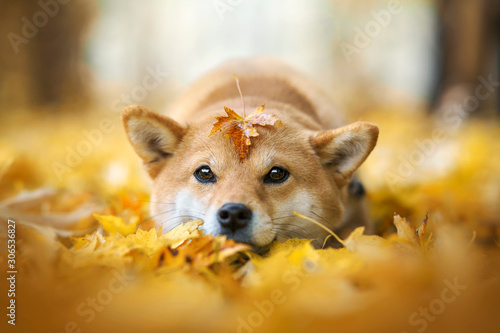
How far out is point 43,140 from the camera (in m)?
6.55

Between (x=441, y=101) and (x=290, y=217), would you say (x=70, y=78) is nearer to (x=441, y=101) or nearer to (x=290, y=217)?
(x=441, y=101)

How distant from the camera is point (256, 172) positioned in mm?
2424

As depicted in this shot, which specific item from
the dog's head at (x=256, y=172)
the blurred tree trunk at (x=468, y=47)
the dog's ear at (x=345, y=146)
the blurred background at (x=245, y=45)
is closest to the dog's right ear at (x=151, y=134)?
the dog's head at (x=256, y=172)

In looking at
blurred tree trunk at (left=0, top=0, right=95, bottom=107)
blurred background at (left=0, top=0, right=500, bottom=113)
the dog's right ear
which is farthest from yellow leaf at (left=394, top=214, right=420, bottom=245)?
blurred tree trunk at (left=0, top=0, right=95, bottom=107)

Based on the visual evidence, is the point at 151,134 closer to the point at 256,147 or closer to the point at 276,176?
the point at 256,147

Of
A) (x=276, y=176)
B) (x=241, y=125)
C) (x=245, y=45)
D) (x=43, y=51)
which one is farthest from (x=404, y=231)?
(x=245, y=45)

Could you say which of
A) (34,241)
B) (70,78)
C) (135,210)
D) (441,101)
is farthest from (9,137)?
(441,101)

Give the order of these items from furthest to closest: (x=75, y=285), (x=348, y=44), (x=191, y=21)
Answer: (x=191, y=21) → (x=348, y=44) → (x=75, y=285)

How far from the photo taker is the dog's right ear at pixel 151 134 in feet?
8.29

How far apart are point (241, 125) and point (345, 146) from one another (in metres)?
0.65

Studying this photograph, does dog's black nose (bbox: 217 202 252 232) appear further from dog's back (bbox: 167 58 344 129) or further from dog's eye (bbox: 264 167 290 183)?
dog's back (bbox: 167 58 344 129)

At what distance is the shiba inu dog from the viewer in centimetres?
223

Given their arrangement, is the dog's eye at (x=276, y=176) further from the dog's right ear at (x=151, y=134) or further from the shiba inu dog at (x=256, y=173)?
the dog's right ear at (x=151, y=134)

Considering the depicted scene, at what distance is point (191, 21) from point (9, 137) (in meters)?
8.08
